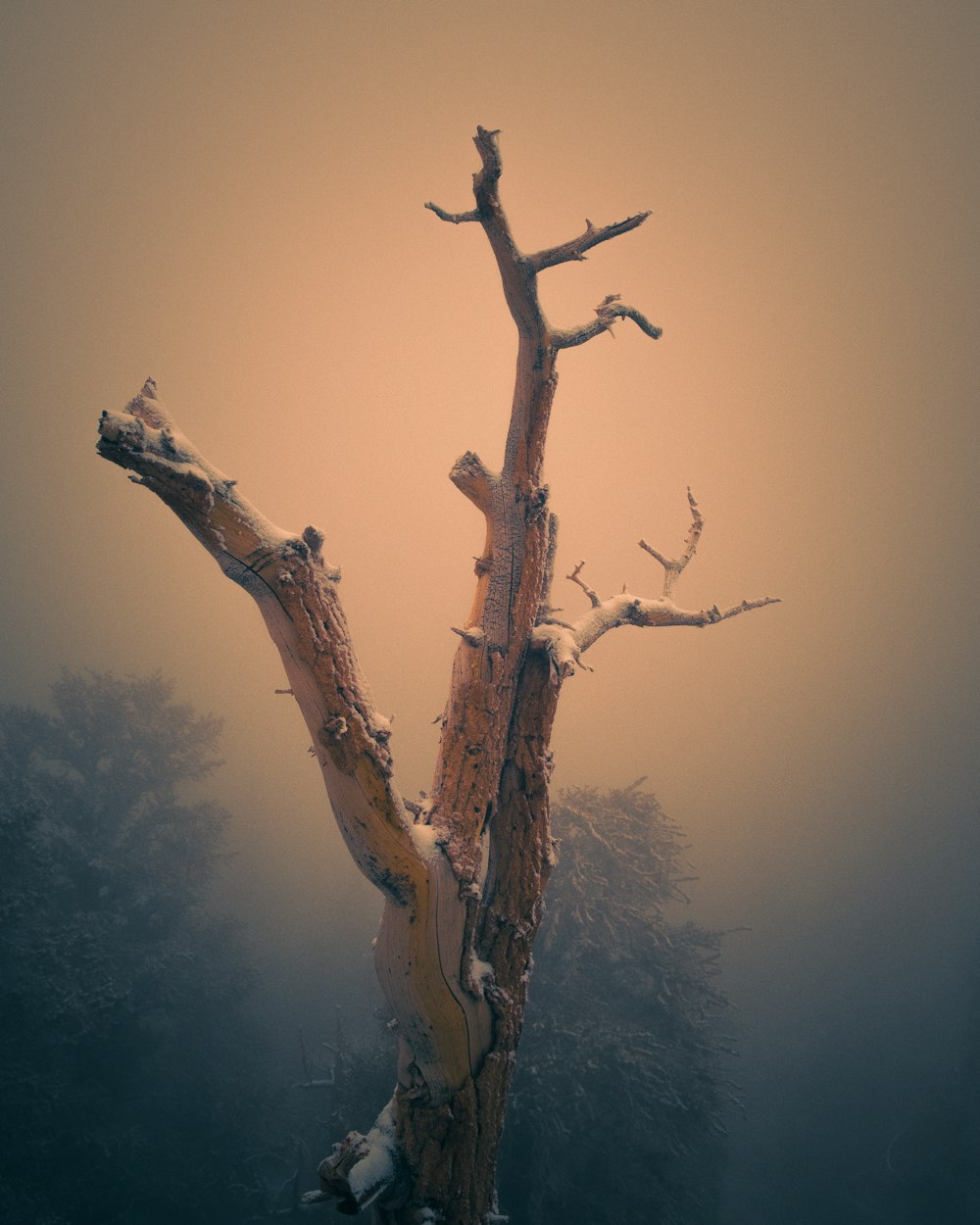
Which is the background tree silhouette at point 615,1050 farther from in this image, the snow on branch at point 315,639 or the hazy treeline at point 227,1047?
the snow on branch at point 315,639

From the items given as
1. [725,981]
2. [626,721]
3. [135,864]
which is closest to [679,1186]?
[135,864]

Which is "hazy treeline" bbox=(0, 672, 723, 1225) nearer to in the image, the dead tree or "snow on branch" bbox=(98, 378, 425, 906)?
the dead tree

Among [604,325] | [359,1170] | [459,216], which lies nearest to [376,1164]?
[359,1170]

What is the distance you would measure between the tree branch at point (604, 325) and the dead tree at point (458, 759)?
2 cm

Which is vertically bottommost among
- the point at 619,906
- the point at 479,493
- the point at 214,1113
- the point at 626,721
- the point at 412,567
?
the point at 214,1113

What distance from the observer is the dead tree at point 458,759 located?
8.44ft

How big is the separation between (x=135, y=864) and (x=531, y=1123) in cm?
1315

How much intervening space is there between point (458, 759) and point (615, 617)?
67.1 inches

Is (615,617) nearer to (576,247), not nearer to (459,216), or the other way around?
(576,247)

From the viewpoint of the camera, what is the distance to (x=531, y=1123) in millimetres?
9539

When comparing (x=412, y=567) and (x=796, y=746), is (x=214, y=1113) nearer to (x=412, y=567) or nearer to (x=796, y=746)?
(x=796, y=746)

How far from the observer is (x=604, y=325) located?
3.27 m

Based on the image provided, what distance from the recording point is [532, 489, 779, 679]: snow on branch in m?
3.26

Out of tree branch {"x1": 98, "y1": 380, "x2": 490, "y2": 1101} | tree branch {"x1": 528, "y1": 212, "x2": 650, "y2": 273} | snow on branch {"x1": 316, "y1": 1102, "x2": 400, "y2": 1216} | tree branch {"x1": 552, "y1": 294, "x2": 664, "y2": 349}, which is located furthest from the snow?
tree branch {"x1": 528, "y1": 212, "x2": 650, "y2": 273}
